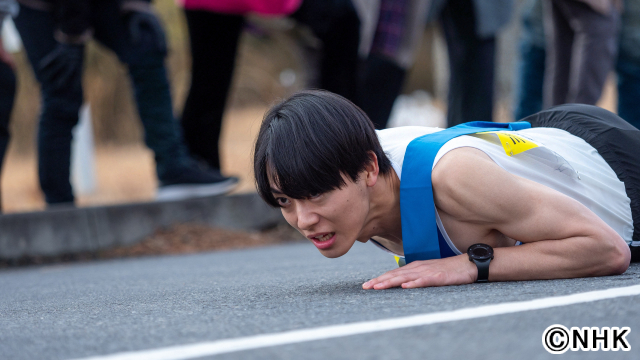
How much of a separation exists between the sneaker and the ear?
2.58 metres

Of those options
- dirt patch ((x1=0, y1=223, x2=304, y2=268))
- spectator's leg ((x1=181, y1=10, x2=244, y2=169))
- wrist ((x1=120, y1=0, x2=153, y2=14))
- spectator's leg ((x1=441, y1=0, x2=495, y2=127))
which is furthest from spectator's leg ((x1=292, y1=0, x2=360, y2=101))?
dirt patch ((x1=0, y1=223, x2=304, y2=268))

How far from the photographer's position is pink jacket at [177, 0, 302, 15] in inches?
174

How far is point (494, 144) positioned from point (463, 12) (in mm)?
2889

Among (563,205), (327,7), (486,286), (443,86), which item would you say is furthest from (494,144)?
(443,86)

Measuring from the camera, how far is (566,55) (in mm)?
4980

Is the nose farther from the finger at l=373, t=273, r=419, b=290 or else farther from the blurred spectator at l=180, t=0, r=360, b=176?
the blurred spectator at l=180, t=0, r=360, b=176

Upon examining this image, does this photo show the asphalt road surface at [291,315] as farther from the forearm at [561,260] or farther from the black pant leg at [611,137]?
the black pant leg at [611,137]

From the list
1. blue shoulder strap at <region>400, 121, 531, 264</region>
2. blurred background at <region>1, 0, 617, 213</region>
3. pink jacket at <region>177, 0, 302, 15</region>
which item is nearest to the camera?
blue shoulder strap at <region>400, 121, 531, 264</region>

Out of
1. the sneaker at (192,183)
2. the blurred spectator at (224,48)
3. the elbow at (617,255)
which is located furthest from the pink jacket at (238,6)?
the elbow at (617,255)

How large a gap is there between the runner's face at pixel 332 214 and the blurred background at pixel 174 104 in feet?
9.62

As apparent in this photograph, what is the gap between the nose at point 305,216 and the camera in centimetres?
212

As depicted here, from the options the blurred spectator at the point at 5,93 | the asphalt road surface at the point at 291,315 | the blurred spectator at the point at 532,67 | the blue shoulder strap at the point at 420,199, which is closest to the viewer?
the asphalt road surface at the point at 291,315

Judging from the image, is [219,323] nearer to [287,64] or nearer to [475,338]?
[475,338]

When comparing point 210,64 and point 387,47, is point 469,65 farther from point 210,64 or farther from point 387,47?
point 210,64
